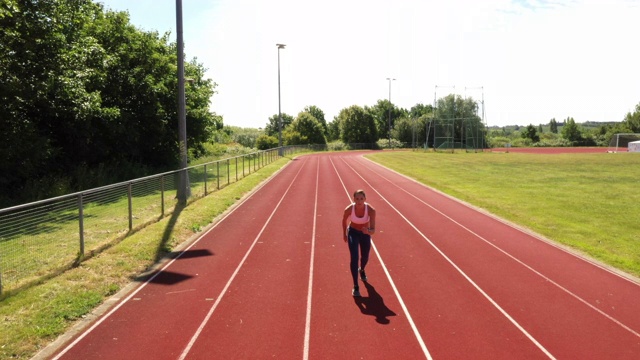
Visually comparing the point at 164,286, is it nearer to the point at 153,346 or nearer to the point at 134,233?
the point at 153,346

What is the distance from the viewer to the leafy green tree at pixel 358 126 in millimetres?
92688

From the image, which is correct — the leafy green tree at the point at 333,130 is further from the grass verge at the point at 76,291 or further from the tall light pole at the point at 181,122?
the grass verge at the point at 76,291

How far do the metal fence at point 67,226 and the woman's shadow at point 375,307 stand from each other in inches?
221

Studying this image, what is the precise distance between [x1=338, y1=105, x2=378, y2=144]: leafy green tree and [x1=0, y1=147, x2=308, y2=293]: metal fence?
268 feet

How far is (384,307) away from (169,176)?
390 inches

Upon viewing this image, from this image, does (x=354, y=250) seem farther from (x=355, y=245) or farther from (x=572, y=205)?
(x=572, y=205)

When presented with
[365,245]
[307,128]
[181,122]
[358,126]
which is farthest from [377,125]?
[365,245]

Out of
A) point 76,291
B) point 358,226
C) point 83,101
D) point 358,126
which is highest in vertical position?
point 358,126

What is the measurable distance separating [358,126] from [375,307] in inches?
3450

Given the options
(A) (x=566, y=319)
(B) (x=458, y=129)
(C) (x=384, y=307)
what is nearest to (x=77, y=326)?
(C) (x=384, y=307)

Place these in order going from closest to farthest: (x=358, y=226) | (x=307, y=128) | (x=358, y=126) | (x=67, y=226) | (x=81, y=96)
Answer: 1. (x=358, y=226)
2. (x=67, y=226)
3. (x=81, y=96)
4. (x=307, y=128)
5. (x=358, y=126)

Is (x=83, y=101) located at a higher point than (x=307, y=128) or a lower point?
lower

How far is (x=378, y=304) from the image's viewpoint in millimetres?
6715

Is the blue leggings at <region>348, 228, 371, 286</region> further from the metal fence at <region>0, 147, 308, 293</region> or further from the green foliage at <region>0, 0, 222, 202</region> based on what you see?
the green foliage at <region>0, 0, 222, 202</region>
